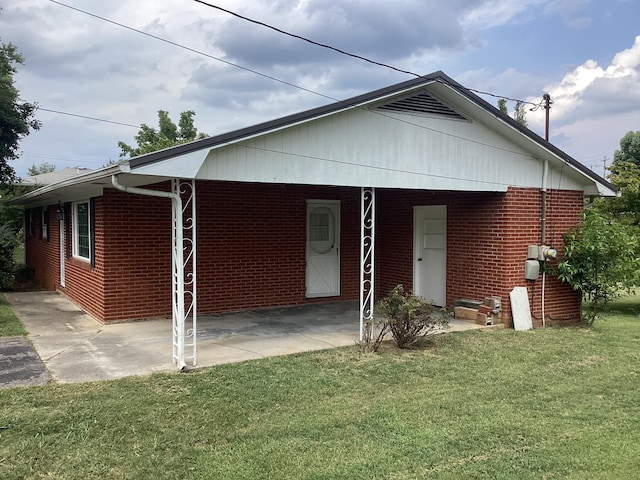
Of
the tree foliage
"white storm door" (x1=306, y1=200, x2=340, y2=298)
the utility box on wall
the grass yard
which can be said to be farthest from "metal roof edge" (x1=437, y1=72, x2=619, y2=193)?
the grass yard

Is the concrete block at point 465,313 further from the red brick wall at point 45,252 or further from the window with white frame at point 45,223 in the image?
the window with white frame at point 45,223

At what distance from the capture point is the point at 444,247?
10.4 meters

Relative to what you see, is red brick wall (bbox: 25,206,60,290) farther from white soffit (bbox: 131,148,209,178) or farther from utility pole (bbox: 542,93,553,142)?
utility pole (bbox: 542,93,553,142)

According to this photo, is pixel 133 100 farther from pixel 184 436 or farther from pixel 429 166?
pixel 184 436

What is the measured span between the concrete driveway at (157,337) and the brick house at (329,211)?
0.50 metres

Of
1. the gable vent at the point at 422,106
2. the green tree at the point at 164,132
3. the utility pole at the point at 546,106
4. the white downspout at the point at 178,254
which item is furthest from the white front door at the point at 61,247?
the green tree at the point at 164,132

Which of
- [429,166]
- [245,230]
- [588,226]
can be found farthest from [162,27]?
[588,226]

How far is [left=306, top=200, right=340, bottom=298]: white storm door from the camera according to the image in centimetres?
1105

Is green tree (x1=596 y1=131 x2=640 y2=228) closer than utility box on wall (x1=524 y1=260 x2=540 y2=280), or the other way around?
utility box on wall (x1=524 y1=260 x2=540 y2=280)

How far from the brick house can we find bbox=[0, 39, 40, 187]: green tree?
406 inches

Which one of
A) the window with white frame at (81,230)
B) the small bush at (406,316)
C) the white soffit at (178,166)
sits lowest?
the small bush at (406,316)

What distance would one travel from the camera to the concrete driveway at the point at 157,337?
243 inches

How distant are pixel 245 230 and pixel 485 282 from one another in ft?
14.8

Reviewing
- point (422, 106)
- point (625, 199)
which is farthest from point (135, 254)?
point (625, 199)
